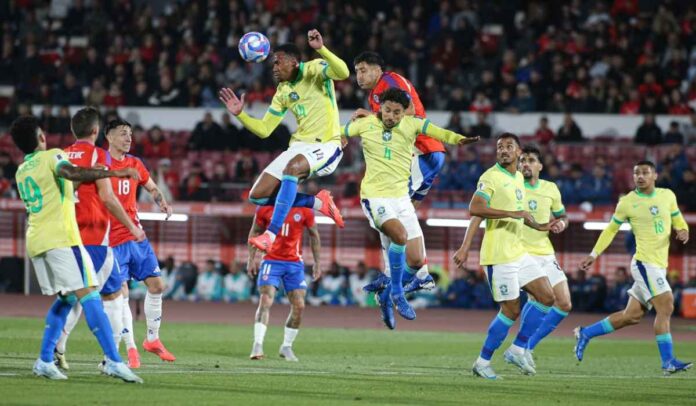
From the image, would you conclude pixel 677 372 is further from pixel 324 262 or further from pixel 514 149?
pixel 324 262

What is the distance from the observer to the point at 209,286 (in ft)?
94.6

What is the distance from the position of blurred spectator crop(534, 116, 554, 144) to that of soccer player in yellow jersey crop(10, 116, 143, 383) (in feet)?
56.7

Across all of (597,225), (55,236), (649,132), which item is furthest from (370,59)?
(649,132)

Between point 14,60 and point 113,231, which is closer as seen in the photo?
point 113,231

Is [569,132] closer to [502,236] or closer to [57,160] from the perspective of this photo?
[502,236]

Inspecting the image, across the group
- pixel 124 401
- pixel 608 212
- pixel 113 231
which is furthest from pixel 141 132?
pixel 124 401

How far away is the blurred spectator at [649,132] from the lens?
26.9 metres

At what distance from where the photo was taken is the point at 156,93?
30422mm

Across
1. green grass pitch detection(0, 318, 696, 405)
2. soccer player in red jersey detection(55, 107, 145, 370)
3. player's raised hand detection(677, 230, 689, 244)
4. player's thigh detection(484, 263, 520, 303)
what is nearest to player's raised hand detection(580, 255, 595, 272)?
player's raised hand detection(677, 230, 689, 244)

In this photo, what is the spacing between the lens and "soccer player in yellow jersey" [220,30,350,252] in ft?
44.0

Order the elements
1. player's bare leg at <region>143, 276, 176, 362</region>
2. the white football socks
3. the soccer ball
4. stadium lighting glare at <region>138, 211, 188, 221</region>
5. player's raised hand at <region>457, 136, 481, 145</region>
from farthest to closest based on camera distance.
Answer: stadium lighting glare at <region>138, 211, 188, 221</region>, the white football socks, player's bare leg at <region>143, 276, 176, 362</region>, the soccer ball, player's raised hand at <region>457, 136, 481, 145</region>

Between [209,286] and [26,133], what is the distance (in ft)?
57.8

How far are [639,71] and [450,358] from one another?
13.5 meters

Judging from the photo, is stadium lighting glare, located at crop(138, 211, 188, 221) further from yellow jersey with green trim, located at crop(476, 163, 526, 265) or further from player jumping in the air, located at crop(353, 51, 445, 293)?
yellow jersey with green trim, located at crop(476, 163, 526, 265)
